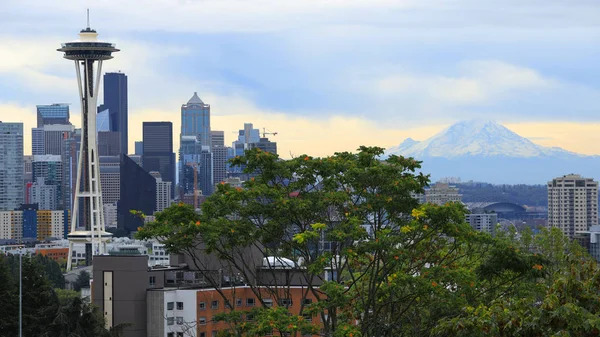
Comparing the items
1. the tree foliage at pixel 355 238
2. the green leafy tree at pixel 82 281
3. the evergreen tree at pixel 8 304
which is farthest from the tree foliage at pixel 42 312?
the green leafy tree at pixel 82 281

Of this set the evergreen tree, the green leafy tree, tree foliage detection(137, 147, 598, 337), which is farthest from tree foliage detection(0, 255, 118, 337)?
the green leafy tree

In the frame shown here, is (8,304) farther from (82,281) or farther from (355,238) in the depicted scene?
(82,281)

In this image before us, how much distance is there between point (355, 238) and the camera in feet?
95.9

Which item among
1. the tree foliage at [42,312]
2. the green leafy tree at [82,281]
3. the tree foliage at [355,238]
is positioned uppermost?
the tree foliage at [355,238]

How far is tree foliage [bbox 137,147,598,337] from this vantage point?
1153 inches

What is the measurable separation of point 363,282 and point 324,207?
2318 mm

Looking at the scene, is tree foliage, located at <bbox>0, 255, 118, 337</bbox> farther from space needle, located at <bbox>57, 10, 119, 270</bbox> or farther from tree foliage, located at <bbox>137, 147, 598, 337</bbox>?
space needle, located at <bbox>57, 10, 119, 270</bbox>

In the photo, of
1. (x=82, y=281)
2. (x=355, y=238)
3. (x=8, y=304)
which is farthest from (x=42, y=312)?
(x=82, y=281)

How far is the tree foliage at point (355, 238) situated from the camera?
2928 cm

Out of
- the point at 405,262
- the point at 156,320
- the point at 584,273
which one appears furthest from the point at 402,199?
the point at 156,320

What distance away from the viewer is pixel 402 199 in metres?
30.7

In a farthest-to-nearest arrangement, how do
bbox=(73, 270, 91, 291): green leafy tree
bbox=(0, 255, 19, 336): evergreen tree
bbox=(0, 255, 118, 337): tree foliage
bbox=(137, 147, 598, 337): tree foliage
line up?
bbox=(73, 270, 91, 291): green leafy tree
bbox=(0, 255, 19, 336): evergreen tree
bbox=(0, 255, 118, 337): tree foliage
bbox=(137, 147, 598, 337): tree foliage

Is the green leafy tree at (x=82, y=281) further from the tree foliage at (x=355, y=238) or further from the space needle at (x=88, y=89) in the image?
the tree foliage at (x=355, y=238)

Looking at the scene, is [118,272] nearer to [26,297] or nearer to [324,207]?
[26,297]
